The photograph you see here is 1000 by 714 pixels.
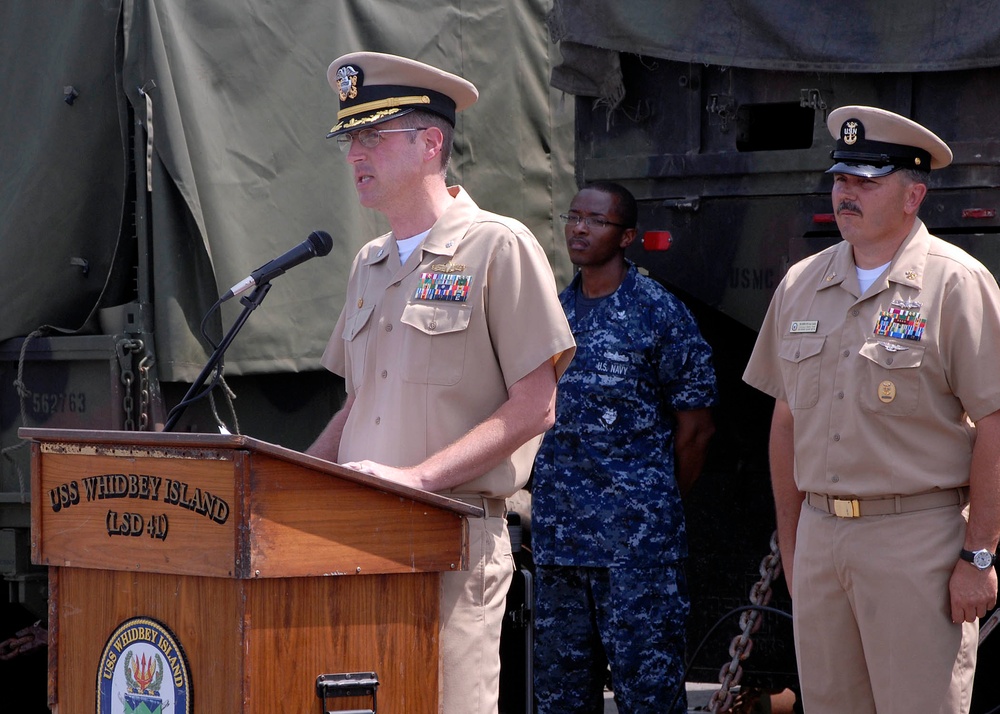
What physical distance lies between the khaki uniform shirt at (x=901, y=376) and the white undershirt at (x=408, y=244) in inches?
43.6

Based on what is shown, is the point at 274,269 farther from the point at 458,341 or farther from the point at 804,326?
the point at 804,326

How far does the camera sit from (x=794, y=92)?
4473mm

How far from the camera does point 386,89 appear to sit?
118 inches

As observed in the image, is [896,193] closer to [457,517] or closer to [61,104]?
[457,517]

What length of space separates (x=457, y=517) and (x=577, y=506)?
6.29ft

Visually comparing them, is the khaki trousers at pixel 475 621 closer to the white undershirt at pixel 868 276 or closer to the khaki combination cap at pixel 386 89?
the khaki combination cap at pixel 386 89

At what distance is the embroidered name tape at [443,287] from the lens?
291 cm

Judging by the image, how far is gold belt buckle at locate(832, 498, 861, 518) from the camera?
3.34 metres

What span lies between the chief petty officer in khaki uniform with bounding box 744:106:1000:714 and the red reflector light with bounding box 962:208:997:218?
0.57 metres

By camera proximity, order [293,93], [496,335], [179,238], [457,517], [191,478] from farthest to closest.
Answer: [293,93], [179,238], [496,335], [457,517], [191,478]

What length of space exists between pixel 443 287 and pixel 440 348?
0.13m

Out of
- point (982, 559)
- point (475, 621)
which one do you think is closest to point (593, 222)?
point (982, 559)

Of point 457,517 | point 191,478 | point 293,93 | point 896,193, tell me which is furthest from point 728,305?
point 191,478

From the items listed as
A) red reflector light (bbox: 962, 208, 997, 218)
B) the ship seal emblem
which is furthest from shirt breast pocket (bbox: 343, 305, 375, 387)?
red reflector light (bbox: 962, 208, 997, 218)
